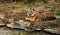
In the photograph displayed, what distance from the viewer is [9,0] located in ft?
29.1

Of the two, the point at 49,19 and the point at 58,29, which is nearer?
the point at 58,29

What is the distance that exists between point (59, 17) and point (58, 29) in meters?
1.26

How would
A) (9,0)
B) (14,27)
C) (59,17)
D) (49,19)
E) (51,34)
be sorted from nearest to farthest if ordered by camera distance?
1. (51,34)
2. (14,27)
3. (49,19)
4. (59,17)
5. (9,0)

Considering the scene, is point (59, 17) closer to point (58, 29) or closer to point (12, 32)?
point (58, 29)

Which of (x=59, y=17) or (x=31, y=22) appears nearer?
(x=31, y=22)

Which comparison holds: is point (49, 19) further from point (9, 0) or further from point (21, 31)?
point (9, 0)

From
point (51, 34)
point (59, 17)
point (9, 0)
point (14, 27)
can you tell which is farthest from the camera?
point (9, 0)

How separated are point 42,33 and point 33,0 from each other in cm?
441

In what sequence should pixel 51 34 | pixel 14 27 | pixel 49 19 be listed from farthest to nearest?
pixel 49 19 → pixel 14 27 → pixel 51 34

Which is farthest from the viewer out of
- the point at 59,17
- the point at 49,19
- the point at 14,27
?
the point at 59,17

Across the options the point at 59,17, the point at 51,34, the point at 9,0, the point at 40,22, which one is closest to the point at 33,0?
the point at 9,0

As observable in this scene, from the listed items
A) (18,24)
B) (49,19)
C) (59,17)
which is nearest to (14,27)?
(18,24)

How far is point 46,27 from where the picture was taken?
194 inches

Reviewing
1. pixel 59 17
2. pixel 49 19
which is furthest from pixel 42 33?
pixel 59 17
